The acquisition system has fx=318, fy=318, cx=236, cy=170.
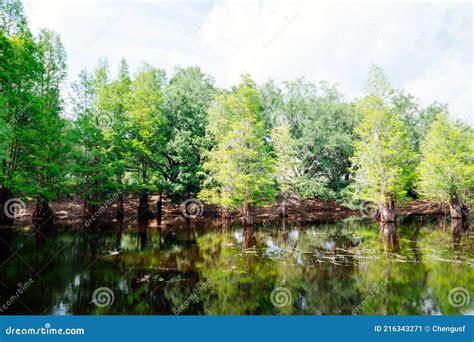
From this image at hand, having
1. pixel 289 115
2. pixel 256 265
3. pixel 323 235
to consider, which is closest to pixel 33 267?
pixel 256 265

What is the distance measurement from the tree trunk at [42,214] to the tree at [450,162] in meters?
34.1

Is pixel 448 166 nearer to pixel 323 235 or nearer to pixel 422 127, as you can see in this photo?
pixel 323 235

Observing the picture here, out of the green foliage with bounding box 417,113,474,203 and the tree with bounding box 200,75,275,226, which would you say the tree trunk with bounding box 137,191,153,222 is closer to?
the tree with bounding box 200,75,275,226

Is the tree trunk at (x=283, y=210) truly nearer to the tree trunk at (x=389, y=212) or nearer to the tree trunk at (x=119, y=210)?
the tree trunk at (x=389, y=212)

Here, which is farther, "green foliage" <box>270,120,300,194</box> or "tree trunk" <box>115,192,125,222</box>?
"tree trunk" <box>115,192,125,222</box>

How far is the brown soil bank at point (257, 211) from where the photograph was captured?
32.9 meters

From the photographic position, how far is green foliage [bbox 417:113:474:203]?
27.1m

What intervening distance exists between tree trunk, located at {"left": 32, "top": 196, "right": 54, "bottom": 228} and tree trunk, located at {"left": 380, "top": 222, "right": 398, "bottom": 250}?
2669 cm

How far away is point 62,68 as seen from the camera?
28766mm

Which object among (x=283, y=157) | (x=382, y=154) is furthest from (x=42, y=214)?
(x=382, y=154)

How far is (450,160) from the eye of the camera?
27047 mm

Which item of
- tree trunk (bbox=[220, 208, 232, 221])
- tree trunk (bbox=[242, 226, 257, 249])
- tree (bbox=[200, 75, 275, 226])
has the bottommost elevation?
tree trunk (bbox=[242, 226, 257, 249])

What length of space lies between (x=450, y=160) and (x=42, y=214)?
3625 centimetres

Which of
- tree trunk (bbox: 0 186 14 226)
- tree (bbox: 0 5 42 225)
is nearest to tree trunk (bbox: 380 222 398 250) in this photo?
tree (bbox: 0 5 42 225)
